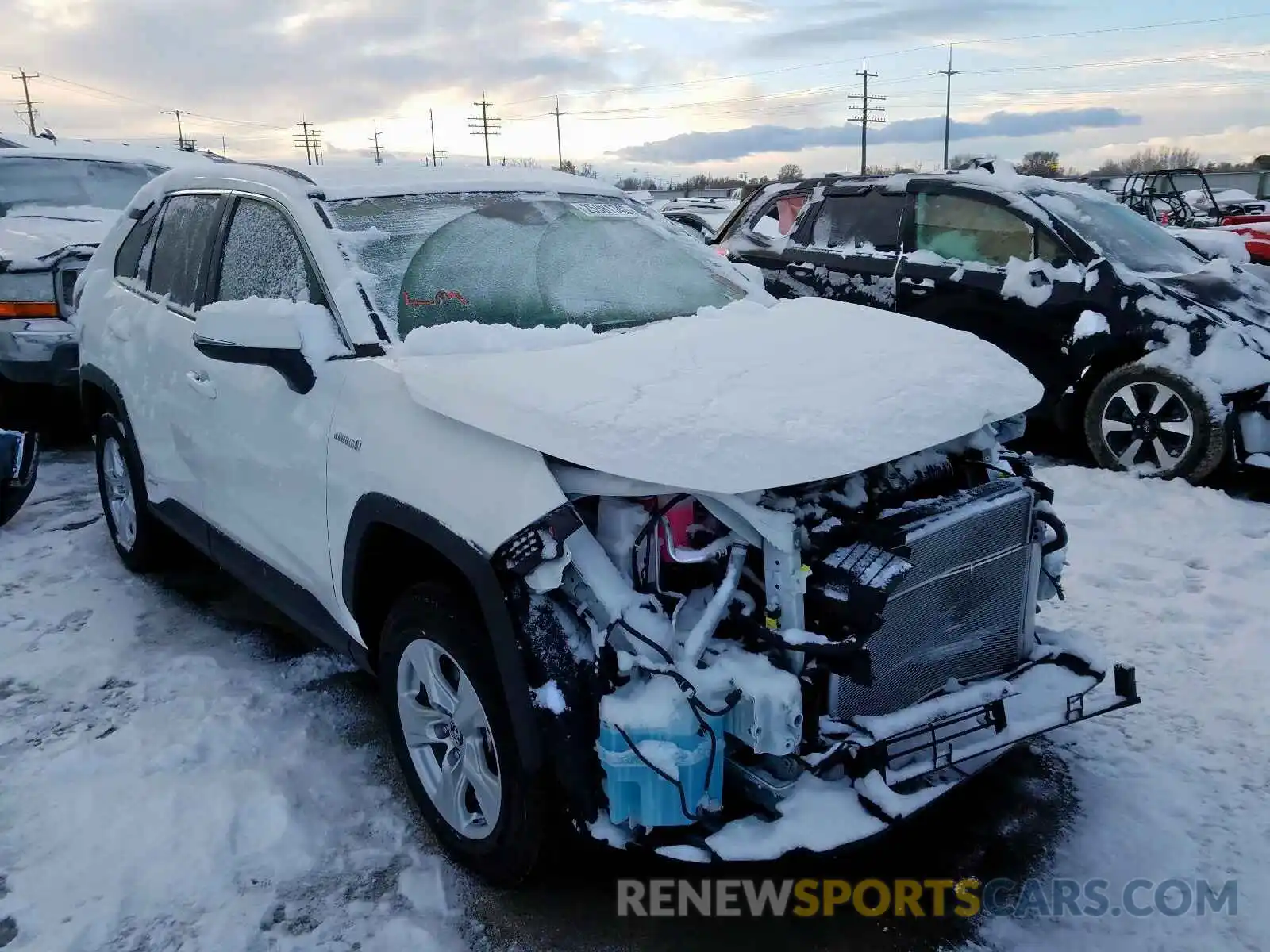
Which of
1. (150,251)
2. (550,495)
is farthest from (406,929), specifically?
(150,251)

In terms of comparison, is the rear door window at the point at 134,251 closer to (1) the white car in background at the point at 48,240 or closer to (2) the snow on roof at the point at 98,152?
(1) the white car in background at the point at 48,240

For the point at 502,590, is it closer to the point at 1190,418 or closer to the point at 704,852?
the point at 704,852

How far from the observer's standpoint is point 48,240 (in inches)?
275

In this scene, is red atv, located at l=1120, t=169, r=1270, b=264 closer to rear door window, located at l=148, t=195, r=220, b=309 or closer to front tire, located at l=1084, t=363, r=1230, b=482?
front tire, located at l=1084, t=363, r=1230, b=482

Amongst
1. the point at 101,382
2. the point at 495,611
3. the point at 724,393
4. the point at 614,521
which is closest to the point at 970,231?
the point at 724,393

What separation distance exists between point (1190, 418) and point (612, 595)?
4.81m

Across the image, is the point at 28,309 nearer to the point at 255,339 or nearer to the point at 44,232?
the point at 44,232

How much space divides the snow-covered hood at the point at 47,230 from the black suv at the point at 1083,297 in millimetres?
5371

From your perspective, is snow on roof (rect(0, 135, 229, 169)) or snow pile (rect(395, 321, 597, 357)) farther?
snow on roof (rect(0, 135, 229, 169))

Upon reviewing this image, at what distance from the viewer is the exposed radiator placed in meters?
2.43

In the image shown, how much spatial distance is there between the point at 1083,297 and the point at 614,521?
491 centimetres

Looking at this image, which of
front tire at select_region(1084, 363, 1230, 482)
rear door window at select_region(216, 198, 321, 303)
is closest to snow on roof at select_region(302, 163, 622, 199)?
rear door window at select_region(216, 198, 321, 303)

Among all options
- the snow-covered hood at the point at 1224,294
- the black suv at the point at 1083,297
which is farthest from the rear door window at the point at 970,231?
the snow-covered hood at the point at 1224,294

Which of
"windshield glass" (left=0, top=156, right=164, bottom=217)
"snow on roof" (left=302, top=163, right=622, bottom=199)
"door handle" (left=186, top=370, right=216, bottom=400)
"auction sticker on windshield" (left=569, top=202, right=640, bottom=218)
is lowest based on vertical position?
"door handle" (left=186, top=370, right=216, bottom=400)
